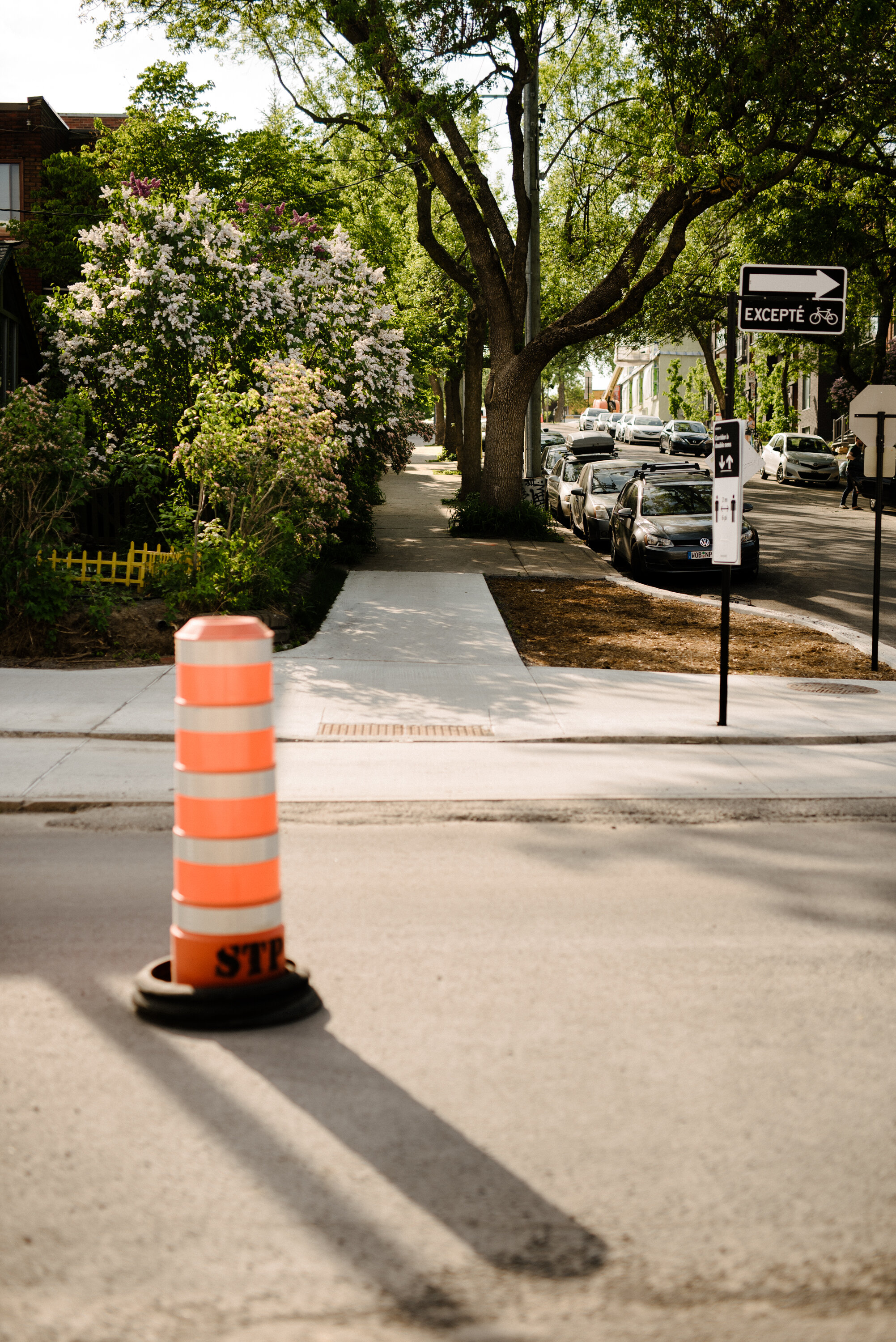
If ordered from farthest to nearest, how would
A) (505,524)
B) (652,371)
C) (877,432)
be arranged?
(652,371), (505,524), (877,432)

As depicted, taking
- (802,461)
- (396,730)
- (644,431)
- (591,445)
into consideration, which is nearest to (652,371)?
(644,431)

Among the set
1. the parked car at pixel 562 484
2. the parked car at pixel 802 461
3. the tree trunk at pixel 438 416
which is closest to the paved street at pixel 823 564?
the parked car at pixel 562 484

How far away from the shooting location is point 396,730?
980 centimetres

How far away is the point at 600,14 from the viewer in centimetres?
2155

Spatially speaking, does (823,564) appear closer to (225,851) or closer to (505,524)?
(505,524)

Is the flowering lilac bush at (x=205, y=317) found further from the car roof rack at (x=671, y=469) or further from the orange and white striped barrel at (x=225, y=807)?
the orange and white striped barrel at (x=225, y=807)

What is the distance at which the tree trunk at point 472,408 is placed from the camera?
33.4m

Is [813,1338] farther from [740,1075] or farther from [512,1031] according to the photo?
[512,1031]

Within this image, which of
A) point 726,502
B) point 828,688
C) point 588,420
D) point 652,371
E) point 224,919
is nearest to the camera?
point 224,919

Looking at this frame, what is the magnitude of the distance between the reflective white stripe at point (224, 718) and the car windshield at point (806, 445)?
4230 centimetres

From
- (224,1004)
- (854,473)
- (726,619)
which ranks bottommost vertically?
(224,1004)

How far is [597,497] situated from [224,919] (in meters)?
21.2

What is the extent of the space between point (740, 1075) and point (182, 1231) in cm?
175

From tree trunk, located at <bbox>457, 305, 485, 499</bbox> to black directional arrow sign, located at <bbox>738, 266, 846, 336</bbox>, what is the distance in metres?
22.9
